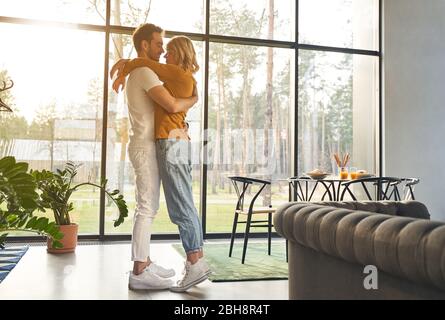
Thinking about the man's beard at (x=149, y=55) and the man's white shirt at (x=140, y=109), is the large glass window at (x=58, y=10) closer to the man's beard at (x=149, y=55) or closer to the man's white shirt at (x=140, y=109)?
the man's beard at (x=149, y=55)

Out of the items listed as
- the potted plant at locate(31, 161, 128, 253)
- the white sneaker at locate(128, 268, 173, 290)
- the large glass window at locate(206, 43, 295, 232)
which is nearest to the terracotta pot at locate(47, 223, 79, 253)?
the potted plant at locate(31, 161, 128, 253)

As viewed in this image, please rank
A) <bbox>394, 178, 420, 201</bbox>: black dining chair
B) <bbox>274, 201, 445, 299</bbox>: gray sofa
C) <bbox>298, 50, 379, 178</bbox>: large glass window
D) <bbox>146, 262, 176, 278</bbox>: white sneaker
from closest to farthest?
1. <bbox>274, 201, 445, 299</bbox>: gray sofa
2. <bbox>146, 262, 176, 278</bbox>: white sneaker
3. <bbox>394, 178, 420, 201</bbox>: black dining chair
4. <bbox>298, 50, 379, 178</bbox>: large glass window

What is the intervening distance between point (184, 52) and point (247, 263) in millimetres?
1705

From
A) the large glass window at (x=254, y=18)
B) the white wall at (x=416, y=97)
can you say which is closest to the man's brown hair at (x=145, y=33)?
the large glass window at (x=254, y=18)

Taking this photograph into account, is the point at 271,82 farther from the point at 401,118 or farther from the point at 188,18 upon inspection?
the point at 401,118

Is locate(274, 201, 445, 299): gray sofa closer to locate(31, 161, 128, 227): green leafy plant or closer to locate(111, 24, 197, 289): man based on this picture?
locate(111, 24, 197, 289): man

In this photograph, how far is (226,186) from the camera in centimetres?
489

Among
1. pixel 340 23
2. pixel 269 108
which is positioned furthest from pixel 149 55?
pixel 340 23

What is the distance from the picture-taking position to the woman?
243 centimetres

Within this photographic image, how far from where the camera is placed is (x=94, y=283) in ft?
8.64

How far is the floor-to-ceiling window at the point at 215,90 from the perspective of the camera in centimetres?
448

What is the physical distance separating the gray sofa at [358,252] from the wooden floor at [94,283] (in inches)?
31.0
